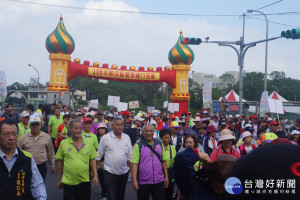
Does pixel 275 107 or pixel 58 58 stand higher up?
pixel 58 58

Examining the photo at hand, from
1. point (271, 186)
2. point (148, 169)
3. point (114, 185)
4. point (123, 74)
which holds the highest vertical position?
point (123, 74)

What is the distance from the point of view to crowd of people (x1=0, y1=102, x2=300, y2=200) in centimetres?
113

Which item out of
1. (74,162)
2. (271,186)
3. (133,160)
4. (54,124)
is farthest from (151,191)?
(54,124)

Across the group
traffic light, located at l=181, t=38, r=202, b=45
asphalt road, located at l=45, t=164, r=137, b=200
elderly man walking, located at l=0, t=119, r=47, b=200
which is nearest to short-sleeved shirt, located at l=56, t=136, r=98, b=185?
elderly man walking, located at l=0, t=119, r=47, b=200

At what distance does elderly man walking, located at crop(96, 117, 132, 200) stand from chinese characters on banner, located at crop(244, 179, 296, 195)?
4688mm

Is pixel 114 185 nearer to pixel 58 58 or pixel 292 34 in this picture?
pixel 292 34

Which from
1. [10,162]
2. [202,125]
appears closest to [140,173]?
[10,162]

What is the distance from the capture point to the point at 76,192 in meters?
5.13

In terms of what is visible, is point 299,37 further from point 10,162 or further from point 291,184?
point 291,184

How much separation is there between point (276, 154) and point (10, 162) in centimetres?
264

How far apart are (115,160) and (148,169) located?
2.34 ft

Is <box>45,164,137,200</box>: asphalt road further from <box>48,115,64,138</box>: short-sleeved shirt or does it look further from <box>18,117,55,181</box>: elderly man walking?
<box>48,115,64,138</box>: short-sleeved shirt

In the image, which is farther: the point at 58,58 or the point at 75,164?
the point at 58,58

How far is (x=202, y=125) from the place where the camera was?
8.86 m
